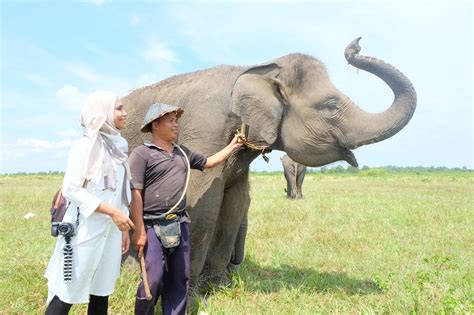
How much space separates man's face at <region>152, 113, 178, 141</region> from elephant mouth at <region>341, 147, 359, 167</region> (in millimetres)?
1823

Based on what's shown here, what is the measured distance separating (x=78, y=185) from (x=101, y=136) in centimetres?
36

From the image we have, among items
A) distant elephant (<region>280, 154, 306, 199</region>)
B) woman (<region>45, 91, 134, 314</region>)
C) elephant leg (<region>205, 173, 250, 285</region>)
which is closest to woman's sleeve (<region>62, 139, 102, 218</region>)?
woman (<region>45, 91, 134, 314</region>)

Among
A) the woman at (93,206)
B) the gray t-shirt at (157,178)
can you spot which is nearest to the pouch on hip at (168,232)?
the gray t-shirt at (157,178)

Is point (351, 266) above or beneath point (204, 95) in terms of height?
beneath

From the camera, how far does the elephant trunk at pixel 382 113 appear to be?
415cm

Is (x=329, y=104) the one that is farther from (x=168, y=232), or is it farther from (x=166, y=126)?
(x=168, y=232)

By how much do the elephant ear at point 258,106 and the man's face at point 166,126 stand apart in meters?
0.92

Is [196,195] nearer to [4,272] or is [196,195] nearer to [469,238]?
[4,272]

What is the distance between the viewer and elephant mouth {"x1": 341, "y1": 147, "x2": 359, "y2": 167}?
4.39 m

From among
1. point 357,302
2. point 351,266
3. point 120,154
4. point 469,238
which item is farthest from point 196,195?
point 469,238

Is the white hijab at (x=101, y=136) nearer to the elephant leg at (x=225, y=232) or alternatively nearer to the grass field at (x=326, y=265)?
the grass field at (x=326, y=265)

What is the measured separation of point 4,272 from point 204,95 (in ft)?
9.13

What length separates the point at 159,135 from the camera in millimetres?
3494

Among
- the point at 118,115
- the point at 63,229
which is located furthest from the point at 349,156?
the point at 63,229
